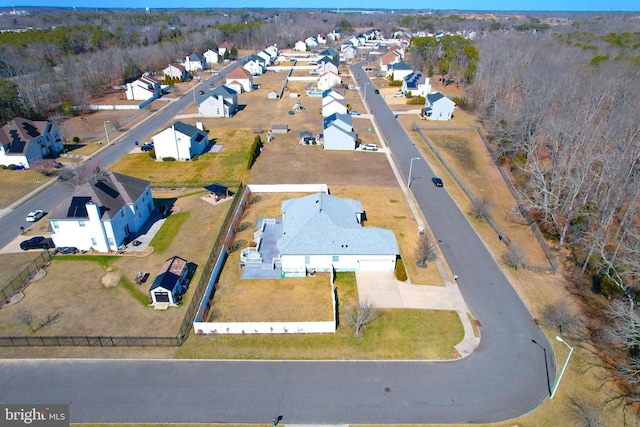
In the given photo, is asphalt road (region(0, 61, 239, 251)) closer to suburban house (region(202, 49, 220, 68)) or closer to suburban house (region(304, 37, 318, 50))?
suburban house (region(202, 49, 220, 68))

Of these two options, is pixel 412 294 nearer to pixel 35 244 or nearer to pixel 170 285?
pixel 170 285

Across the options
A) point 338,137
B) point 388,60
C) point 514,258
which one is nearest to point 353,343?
point 514,258

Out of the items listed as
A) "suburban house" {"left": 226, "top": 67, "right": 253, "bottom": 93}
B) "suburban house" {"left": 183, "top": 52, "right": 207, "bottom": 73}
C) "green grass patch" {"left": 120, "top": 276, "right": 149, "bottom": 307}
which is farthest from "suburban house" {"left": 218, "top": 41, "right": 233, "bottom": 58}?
"green grass patch" {"left": 120, "top": 276, "right": 149, "bottom": 307}

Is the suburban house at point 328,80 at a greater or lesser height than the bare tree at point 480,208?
greater

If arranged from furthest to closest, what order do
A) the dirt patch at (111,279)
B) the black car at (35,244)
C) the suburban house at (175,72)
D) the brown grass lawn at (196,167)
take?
the suburban house at (175,72) < the brown grass lawn at (196,167) < the black car at (35,244) < the dirt patch at (111,279)

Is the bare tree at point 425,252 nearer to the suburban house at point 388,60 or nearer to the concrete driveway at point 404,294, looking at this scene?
the concrete driveway at point 404,294

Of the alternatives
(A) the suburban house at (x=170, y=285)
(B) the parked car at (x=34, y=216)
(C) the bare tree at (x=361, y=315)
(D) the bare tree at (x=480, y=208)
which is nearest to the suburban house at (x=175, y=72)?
(B) the parked car at (x=34, y=216)


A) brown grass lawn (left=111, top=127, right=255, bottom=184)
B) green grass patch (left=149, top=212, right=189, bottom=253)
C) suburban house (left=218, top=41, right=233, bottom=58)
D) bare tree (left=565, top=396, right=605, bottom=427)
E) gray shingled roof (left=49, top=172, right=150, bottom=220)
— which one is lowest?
bare tree (left=565, top=396, right=605, bottom=427)
